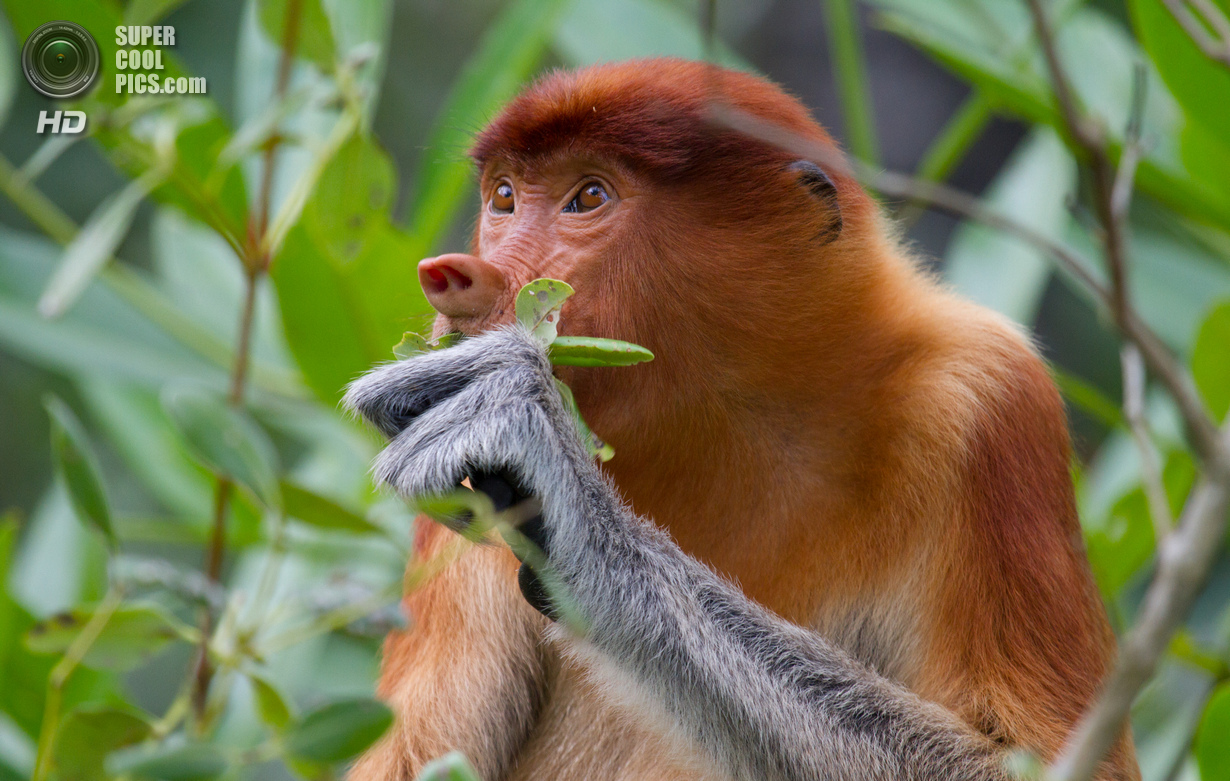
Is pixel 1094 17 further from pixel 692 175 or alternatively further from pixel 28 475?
pixel 28 475

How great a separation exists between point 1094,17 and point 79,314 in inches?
141

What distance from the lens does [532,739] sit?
259 centimetres

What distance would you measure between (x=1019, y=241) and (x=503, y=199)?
7.58 feet

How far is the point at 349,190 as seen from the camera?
227 cm

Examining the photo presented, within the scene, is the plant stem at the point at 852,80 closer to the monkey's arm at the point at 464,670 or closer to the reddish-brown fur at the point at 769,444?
the reddish-brown fur at the point at 769,444

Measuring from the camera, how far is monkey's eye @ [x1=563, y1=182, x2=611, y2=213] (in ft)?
7.89

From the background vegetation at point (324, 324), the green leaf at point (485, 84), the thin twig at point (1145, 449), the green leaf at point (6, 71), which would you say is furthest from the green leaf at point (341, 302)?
the thin twig at point (1145, 449)

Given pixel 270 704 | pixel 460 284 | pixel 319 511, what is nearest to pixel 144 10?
pixel 460 284

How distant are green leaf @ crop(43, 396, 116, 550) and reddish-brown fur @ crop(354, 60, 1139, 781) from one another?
0.68m

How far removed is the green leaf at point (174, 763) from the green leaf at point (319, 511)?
15.8 inches

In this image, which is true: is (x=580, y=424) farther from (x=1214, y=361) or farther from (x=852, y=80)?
(x=852, y=80)

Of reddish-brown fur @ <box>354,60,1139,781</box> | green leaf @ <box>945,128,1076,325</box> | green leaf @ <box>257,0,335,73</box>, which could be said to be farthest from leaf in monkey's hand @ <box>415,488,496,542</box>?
green leaf @ <box>945,128,1076,325</box>

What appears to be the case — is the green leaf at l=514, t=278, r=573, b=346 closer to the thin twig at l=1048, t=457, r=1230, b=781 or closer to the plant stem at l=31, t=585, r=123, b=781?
the plant stem at l=31, t=585, r=123, b=781

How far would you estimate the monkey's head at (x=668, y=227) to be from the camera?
90.6 inches
